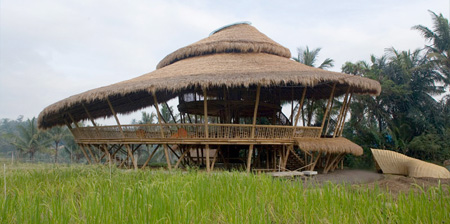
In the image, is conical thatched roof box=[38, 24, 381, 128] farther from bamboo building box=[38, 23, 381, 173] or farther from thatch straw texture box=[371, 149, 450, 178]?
thatch straw texture box=[371, 149, 450, 178]

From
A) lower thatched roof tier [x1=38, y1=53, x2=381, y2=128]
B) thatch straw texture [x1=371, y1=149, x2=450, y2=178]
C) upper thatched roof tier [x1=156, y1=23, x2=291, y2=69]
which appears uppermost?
upper thatched roof tier [x1=156, y1=23, x2=291, y2=69]

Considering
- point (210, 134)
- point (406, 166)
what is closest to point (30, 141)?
point (210, 134)

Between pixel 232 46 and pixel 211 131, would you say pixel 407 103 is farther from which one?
pixel 211 131

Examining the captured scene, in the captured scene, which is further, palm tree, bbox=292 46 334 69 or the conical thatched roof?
palm tree, bbox=292 46 334 69

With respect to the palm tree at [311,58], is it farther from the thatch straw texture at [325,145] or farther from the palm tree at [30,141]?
the palm tree at [30,141]

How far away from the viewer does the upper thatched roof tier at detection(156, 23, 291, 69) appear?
563 inches

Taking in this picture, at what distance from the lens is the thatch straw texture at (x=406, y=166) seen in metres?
10.3

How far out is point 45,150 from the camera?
27578 mm

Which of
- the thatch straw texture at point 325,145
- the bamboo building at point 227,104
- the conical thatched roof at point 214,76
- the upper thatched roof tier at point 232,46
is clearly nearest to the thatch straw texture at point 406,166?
the bamboo building at point 227,104

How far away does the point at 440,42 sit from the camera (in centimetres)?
1809

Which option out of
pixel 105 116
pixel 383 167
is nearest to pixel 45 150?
pixel 105 116

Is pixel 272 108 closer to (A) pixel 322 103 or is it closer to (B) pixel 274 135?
(B) pixel 274 135

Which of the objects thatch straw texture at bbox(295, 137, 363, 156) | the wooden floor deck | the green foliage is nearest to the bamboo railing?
the wooden floor deck

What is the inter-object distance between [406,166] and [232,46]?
27.8ft
